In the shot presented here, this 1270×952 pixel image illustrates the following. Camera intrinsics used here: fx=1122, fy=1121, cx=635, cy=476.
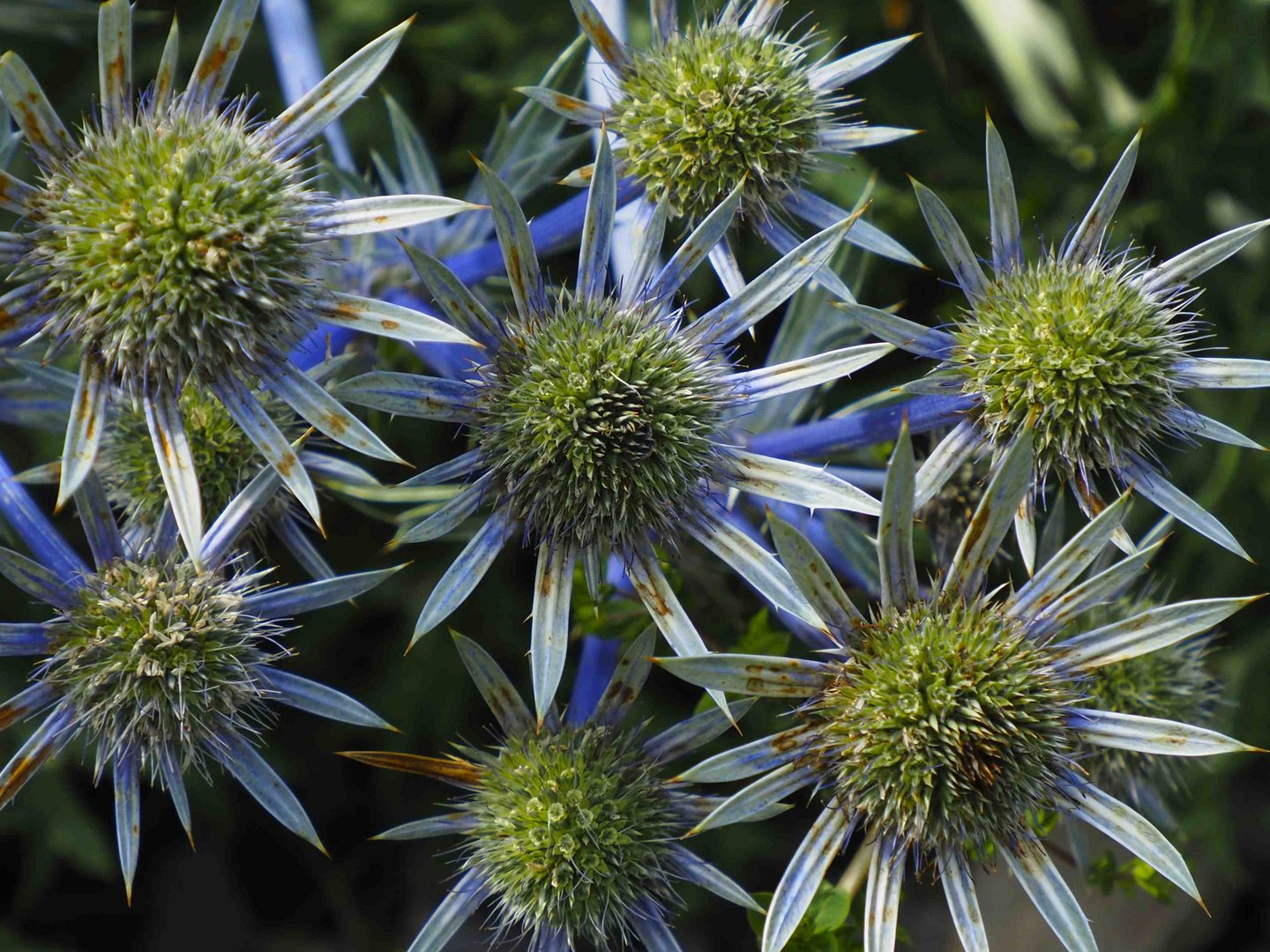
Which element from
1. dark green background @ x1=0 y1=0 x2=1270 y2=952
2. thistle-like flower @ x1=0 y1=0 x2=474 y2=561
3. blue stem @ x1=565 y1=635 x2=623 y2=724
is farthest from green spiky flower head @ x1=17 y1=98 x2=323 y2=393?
dark green background @ x1=0 y1=0 x2=1270 y2=952

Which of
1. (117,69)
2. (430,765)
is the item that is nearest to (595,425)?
(430,765)

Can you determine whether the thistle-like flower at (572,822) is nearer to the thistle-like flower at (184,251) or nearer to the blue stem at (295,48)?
the thistle-like flower at (184,251)

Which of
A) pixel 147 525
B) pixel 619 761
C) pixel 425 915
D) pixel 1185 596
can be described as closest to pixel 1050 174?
pixel 1185 596

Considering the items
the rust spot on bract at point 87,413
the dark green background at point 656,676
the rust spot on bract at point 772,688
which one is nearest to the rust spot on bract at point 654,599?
the rust spot on bract at point 772,688

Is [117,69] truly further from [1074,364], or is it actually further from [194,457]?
[1074,364]

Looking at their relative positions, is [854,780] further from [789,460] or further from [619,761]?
[789,460]

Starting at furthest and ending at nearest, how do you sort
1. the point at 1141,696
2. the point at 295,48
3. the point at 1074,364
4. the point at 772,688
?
the point at 295,48 < the point at 1141,696 < the point at 1074,364 < the point at 772,688

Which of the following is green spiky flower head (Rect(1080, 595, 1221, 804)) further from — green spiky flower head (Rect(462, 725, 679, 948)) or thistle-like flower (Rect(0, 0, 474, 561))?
thistle-like flower (Rect(0, 0, 474, 561))

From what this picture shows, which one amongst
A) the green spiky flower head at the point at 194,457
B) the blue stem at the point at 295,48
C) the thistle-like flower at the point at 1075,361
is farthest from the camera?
the blue stem at the point at 295,48
